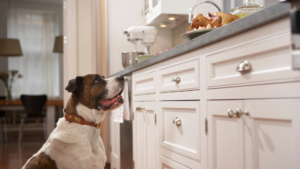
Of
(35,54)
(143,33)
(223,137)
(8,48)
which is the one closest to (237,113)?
(223,137)

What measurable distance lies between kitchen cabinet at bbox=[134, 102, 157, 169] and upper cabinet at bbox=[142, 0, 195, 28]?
1094 mm

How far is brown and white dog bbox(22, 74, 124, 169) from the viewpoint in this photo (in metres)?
1.68

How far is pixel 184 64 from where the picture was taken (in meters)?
1.43

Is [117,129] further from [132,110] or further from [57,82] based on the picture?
[57,82]

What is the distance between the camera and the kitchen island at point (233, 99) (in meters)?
0.80

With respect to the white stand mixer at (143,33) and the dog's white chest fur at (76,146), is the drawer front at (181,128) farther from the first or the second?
the white stand mixer at (143,33)

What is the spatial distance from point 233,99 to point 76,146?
3.39 ft

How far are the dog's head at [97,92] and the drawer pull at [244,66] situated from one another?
1.05m

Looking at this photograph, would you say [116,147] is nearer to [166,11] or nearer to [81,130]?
[81,130]

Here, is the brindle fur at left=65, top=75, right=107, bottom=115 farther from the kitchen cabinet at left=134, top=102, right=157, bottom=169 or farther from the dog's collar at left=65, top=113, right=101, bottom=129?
the kitchen cabinet at left=134, top=102, right=157, bottom=169

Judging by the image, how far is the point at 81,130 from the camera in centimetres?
175

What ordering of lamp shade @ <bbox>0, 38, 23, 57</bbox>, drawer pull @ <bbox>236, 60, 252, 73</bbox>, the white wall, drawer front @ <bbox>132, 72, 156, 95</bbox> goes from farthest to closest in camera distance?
lamp shade @ <bbox>0, 38, 23, 57</bbox>
the white wall
drawer front @ <bbox>132, 72, 156, 95</bbox>
drawer pull @ <bbox>236, 60, 252, 73</bbox>

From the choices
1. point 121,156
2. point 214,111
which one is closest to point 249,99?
point 214,111

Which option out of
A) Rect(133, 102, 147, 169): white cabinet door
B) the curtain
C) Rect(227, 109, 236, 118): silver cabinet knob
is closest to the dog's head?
Rect(133, 102, 147, 169): white cabinet door
